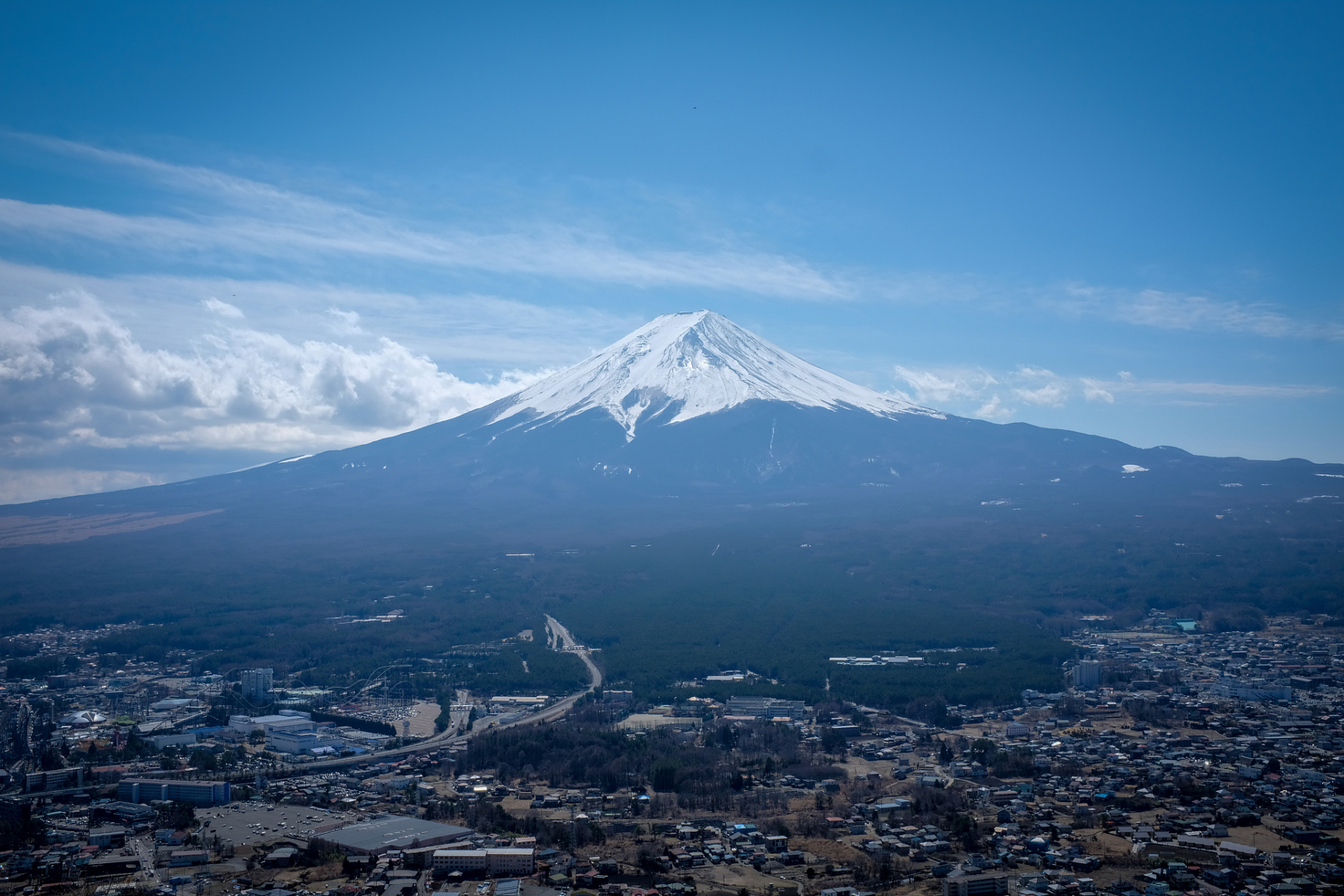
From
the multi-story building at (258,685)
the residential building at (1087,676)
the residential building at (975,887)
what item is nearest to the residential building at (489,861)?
the residential building at (975,887)

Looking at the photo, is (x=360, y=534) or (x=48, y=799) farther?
(x=360, y=534)

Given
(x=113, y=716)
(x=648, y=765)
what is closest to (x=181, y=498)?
(x=113, y=716)

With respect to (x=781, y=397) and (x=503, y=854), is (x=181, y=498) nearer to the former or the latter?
(x=781, y=397)

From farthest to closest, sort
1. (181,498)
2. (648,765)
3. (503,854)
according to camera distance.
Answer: (181,498)
(648,765)
(503,854)

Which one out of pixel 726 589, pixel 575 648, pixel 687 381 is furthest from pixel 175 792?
pixel 687 381

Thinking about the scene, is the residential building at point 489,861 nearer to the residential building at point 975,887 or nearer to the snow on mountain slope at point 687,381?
the residential building at point 975,887

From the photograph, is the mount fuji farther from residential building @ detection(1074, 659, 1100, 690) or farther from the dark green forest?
residential building @ detection(1074, 659, 1100, 690)

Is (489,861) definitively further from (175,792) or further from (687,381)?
(687,381)
